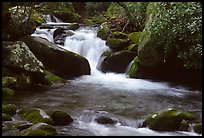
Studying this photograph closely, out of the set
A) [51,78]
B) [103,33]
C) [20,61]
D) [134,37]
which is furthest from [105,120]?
[103,33]

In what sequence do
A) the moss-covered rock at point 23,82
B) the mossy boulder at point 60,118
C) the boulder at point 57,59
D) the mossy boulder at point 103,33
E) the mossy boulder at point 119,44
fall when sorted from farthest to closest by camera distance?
the mossy boulder at point 103,33, the mossy boulder at point 119,44, the boulder at point 57,59, the moss-covered rock at point 23,82, the mossy boulder at point 60,118

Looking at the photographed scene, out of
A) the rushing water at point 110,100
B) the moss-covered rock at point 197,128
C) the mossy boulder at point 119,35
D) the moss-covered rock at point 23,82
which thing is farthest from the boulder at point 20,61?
the moss-covered rock at point 197,128

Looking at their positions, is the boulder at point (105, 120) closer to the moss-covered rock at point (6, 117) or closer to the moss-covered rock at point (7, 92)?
the moss-covered rock at point (6, 117)

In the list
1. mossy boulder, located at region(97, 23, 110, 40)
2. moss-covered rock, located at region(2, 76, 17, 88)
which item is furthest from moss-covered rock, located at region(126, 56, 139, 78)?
moss-covered rock, located at region(2, 76, 17, 88)

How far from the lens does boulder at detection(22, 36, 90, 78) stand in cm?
1338

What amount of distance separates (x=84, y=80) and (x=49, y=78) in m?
1.44

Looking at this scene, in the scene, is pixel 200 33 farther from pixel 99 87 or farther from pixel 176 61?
pixel 99 87

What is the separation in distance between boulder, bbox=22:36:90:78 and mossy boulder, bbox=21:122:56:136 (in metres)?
7.00

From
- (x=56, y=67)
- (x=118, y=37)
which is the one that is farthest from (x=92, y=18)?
(x=56, y=67)

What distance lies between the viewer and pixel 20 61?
11.4m

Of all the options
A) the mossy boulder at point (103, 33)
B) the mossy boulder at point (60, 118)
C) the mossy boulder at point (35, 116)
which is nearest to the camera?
the mossy boulder at point (35, 116)

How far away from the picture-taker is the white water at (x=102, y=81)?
24.1ft

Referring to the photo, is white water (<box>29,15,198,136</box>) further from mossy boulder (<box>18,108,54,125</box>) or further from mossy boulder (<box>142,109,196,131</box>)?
mossy boulder (<box>18,108,54,125</box>)

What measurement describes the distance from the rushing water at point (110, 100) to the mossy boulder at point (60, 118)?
0.54 ft
